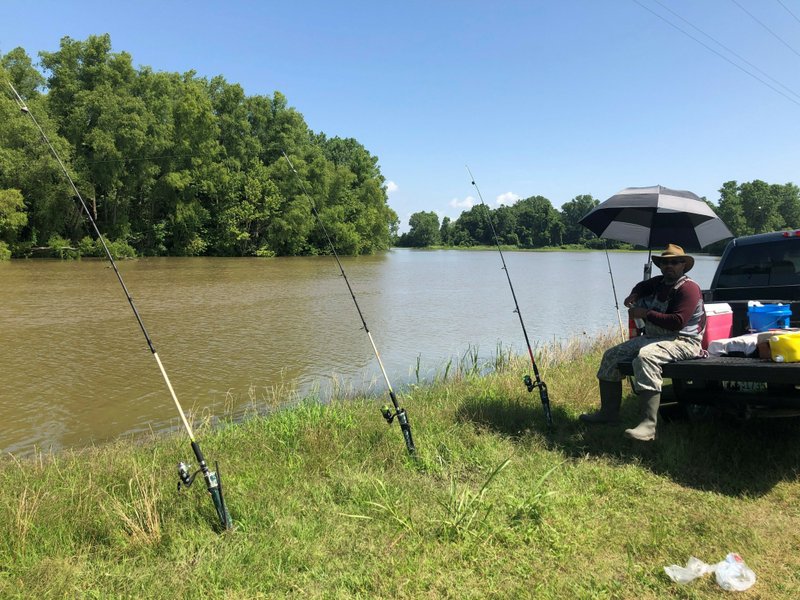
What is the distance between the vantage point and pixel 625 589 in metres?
2.80

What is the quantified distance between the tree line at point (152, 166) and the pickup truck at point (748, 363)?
2842 cm

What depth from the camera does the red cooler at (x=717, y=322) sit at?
5.02 meters

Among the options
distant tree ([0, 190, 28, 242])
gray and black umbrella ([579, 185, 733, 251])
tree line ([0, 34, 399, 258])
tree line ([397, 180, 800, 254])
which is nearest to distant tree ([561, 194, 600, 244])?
tree line ([397, 180, 800, 254])

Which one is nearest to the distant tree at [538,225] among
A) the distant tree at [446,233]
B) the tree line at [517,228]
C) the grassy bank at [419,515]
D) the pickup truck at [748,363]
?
the tree line at [517,228]

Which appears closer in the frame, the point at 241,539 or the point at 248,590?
the point at 248,590

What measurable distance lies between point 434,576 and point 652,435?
2.43 m

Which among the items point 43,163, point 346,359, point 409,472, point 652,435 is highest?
point 43,163

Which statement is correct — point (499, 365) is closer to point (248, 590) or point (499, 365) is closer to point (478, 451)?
point (478, 451)

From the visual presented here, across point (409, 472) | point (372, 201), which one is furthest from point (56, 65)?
point (409, 472)

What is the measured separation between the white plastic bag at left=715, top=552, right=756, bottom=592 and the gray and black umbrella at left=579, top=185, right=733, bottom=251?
410 cm

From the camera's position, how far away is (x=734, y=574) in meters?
2.83

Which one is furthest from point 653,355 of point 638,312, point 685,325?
point 638,312

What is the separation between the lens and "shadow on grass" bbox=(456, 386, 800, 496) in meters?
4.18

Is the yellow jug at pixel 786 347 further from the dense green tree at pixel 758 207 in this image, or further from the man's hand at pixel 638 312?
the dense green tree at pixel 758 207
